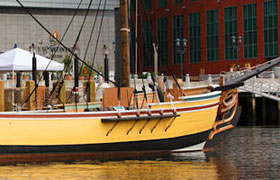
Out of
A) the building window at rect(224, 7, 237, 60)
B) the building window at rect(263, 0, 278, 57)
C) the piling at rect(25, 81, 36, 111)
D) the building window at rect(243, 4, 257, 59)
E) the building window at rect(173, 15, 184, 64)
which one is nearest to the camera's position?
the piling at rect(25, 81, 36, 111)

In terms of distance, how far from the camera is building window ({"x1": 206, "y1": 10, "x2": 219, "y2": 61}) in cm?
9162

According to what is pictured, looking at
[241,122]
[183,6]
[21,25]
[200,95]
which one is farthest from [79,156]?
[183,6]

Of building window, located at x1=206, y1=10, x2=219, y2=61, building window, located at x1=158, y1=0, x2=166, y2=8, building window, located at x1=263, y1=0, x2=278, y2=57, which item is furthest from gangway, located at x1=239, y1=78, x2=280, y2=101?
building window, located at x1=158, y1=0, x2=166, y2=8

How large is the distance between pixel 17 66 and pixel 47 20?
52471 mm

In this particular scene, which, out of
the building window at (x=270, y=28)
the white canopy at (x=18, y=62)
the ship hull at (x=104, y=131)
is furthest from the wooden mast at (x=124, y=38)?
the building window at (x=270, y=28)

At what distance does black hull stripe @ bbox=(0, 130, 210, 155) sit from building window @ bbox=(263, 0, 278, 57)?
184 feet

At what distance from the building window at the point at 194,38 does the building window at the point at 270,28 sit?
10.3 meters

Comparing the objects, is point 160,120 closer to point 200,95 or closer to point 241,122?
point 200,95

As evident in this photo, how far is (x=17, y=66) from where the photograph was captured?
35.8 metres

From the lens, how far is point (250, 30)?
87.8m

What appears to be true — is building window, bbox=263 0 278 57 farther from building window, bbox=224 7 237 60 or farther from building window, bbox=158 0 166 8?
building window, bbox=158 0 166 8

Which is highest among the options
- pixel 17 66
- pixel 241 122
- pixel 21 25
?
pixel 21 25

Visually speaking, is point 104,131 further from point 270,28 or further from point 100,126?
point 270,28

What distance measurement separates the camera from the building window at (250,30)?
8738 cm
